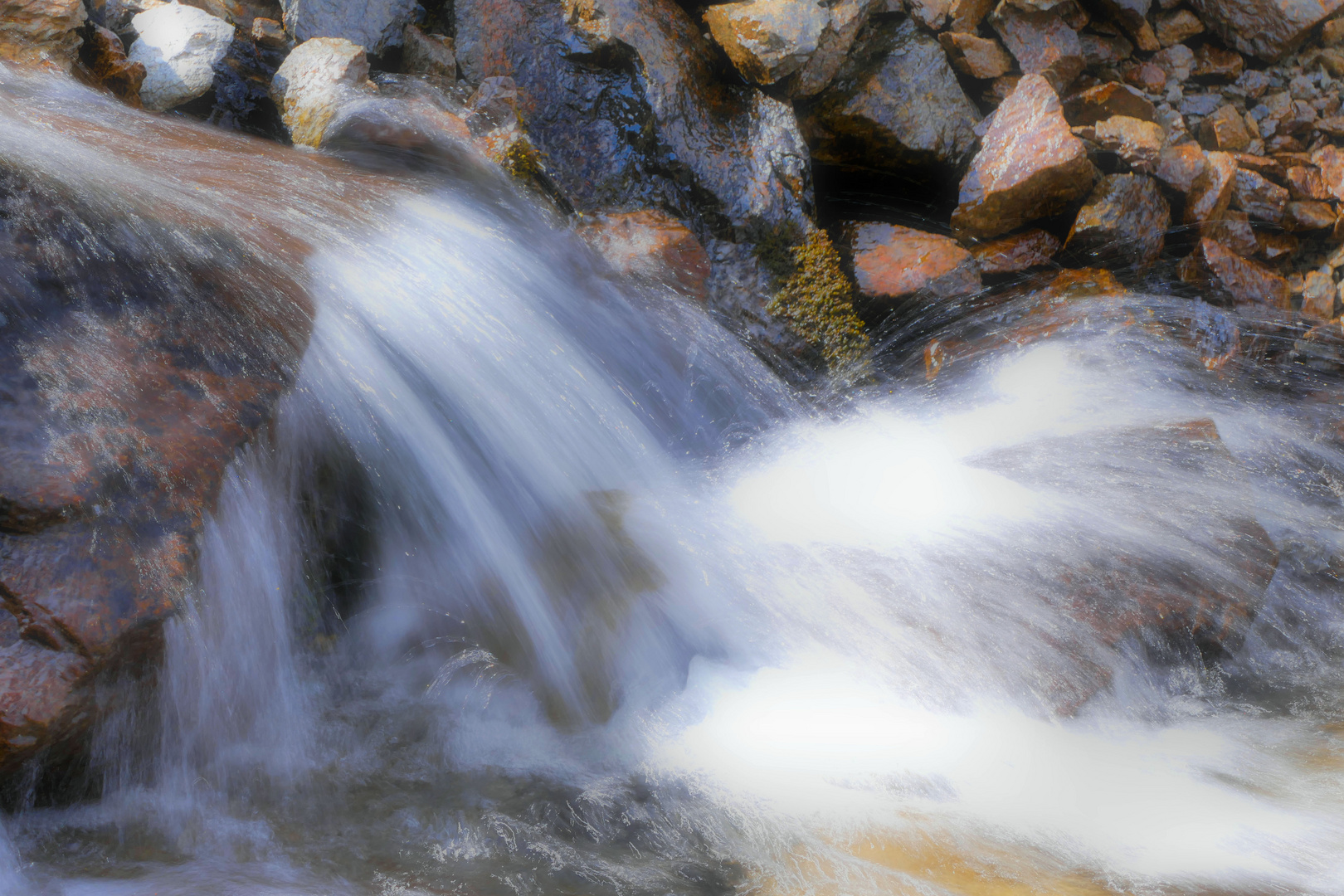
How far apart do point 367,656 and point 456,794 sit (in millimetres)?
595

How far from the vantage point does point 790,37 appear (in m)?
3.72

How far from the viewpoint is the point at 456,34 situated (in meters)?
3.86

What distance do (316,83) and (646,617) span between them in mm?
2989

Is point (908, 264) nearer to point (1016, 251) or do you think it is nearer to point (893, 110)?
point (1016, 251)

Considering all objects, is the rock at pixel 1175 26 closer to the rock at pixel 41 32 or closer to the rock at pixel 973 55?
the rock at pixel 973 55

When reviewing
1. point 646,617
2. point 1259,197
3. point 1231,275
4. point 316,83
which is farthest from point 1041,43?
point 646,617

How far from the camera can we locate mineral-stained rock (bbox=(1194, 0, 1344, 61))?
4648mm

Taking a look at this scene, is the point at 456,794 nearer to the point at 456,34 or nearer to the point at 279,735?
the point at 279,735

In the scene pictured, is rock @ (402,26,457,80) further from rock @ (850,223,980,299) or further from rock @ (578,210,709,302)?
rock @ (850,223,980,299)

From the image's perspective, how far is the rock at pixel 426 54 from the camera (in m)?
3.87

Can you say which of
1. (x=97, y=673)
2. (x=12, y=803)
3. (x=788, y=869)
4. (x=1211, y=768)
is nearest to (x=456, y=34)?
(x=97, y=673)

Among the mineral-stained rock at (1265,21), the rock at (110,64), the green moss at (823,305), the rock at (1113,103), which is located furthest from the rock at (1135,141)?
the rock at (110,64)

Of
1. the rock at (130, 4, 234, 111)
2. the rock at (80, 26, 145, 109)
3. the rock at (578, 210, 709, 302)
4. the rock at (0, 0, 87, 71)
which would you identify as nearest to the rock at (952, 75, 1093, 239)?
the rock at (578, 210, 709, 302)

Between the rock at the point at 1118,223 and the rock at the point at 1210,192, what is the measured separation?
25 centimetres
